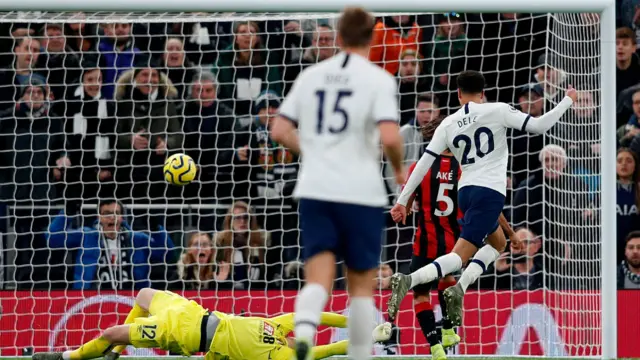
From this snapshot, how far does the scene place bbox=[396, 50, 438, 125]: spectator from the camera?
491 inches

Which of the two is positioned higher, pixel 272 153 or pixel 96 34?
pixel 96 34

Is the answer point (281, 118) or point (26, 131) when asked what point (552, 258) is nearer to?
point (26, 131)

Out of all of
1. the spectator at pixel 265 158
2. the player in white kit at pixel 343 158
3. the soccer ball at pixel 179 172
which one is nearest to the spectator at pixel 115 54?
the spectator at pixel 265 158

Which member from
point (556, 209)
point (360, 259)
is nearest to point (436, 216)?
point (556, 209)

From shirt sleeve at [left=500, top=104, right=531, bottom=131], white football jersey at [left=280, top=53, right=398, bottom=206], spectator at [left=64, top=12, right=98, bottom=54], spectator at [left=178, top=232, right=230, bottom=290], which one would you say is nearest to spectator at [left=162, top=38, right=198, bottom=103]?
spectator at [left=64, top=12, right=98, bottom=54]

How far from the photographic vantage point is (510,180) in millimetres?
12453

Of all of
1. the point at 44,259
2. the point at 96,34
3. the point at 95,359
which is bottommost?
the point at 95,359

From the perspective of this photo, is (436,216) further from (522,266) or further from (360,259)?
(360,259)

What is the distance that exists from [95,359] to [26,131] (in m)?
3.77

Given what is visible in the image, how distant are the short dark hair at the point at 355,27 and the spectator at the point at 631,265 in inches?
244

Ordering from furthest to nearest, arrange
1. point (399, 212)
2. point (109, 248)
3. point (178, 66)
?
1. point (178, 66)
2. point (109, 248)
3. point (399, 212)

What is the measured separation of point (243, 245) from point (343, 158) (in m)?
6.17

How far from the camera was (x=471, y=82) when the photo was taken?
9.17 metres

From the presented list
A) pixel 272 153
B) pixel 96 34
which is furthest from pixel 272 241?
pixel 96 34
